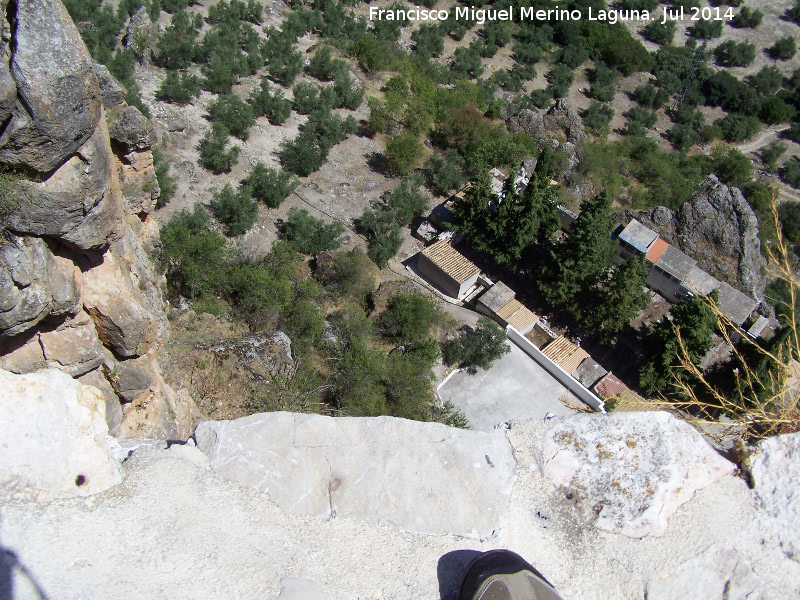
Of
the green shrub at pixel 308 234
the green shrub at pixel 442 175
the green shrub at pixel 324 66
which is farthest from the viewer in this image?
the green shrub at pixel 324 66

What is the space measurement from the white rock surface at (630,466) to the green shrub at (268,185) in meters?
19.5

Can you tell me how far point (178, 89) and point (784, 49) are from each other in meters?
56.8

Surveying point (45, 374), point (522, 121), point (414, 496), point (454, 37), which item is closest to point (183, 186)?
point (45, 374)

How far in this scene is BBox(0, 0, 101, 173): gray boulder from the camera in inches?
292

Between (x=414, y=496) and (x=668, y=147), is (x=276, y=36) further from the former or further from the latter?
(x=414, y=496)

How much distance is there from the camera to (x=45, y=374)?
24.5ft

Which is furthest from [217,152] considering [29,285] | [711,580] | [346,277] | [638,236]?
[711,580]

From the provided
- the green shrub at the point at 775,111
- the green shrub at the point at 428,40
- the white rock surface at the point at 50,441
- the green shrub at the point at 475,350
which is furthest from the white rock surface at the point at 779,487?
the green shrub at the point at 775,111

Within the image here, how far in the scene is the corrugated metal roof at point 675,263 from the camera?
1080 inches

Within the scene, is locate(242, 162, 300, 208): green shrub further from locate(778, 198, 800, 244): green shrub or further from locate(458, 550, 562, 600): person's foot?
locate(778, 198, 800, 244): green shrub

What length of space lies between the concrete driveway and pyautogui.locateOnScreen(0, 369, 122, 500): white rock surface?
15.3 meters

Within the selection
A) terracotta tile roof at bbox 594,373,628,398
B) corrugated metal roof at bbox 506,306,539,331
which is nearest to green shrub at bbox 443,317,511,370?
corrugated metal roof at bbox 506,306,539,331

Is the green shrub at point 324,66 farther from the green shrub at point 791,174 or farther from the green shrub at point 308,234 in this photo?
the green shrub at point 791,174

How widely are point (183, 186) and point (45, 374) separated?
17.6m
